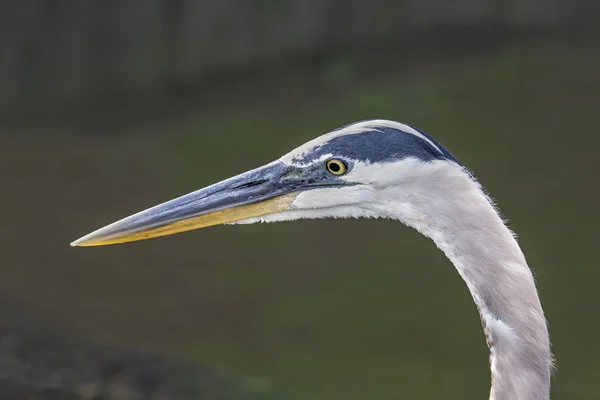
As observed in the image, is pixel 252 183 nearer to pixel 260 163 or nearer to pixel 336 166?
pixel 336 166

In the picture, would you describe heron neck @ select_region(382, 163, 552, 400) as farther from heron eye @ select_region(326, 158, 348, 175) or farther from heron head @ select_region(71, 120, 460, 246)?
heron eye @ select_region(326, 158, 348, 175)

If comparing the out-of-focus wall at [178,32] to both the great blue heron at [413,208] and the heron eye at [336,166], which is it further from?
the heron eye at [336,166]

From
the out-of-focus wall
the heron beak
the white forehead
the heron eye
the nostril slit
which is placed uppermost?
the white forehead

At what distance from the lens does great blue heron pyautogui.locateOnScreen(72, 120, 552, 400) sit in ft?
7.01

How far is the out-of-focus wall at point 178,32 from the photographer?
320 inches

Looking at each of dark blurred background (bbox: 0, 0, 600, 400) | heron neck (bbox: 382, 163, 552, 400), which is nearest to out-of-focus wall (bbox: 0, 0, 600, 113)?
dark blurred background (bbox: 0, 0, 600, 400)

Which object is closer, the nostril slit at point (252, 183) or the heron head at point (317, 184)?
the heron head at point (317, 184)

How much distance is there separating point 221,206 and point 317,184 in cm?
25

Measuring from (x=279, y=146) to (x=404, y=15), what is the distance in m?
3.30

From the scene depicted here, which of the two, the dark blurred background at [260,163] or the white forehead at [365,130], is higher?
the white forehead at [365,130]

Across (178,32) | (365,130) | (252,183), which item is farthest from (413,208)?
(178,32)

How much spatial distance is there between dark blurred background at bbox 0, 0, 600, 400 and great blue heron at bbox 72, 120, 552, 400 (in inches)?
79.3

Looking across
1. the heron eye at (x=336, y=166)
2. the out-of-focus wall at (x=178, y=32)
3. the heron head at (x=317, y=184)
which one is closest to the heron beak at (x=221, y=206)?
the heron head at (x=317, y=184)

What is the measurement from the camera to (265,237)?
553 centimetres
